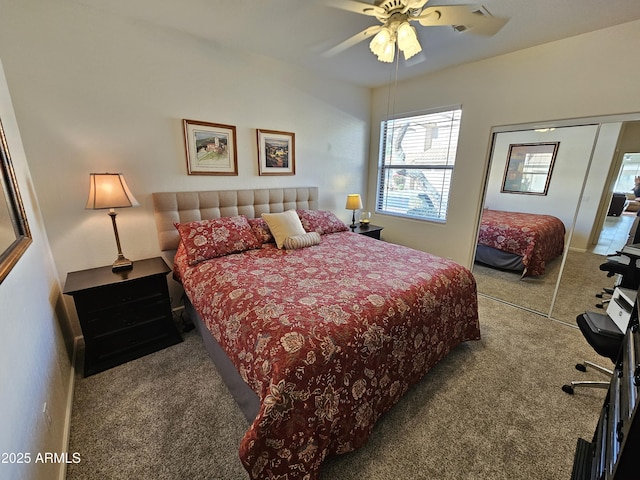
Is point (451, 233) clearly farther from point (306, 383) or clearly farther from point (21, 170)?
point (21, 170)

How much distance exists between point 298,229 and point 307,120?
5.16 feet

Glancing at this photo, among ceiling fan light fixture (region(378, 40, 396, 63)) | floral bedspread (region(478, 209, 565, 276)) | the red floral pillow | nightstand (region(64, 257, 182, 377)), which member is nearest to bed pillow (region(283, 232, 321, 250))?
the red floral pillow

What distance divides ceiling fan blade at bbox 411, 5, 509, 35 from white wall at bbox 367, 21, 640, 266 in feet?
4.32

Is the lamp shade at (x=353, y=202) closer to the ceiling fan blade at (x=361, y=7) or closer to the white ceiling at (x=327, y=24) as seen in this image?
the white ceiling at (x=327, y=24)

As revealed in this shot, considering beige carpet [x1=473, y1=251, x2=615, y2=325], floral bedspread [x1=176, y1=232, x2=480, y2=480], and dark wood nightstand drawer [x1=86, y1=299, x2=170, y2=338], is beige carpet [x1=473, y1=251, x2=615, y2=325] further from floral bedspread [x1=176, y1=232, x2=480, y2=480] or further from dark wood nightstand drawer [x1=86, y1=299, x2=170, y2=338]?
dark wood nightstand drawer [x1=86, y1=299, x2=170, y2=338]

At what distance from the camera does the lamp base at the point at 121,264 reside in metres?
2.21

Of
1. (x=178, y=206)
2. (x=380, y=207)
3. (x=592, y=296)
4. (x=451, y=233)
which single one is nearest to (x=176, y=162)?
(x=178, y=206)

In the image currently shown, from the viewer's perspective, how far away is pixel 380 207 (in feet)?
14.3

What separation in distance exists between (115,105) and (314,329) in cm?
244

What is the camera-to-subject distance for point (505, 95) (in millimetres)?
2797

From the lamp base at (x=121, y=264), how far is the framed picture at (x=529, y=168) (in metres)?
3.88

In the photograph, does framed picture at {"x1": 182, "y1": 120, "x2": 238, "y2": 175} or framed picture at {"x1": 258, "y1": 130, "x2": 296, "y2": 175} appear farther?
framed picture at {"x1": 258, "y1": 130, "x2": 296, "y2": 175}

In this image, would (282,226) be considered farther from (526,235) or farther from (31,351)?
(526,235)

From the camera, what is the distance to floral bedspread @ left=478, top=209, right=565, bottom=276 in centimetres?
273
